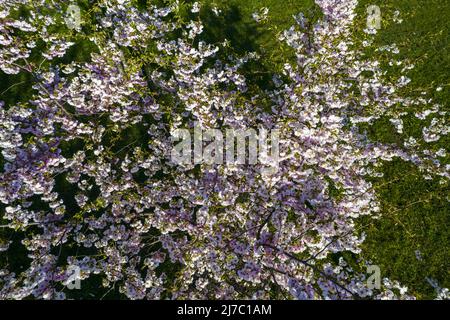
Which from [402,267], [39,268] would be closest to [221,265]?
[39,268]

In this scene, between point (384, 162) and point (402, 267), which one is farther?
point (384, 162)

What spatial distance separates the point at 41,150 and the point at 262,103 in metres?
4.56

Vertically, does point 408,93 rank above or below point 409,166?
above

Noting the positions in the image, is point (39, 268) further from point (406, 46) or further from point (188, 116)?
point (406, 46)

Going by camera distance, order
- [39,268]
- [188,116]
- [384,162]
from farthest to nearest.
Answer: [384,162], [188,116], [39,268]

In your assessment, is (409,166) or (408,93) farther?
(409,166)

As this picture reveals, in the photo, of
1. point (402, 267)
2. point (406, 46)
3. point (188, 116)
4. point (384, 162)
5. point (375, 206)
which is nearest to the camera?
point (375, 206)

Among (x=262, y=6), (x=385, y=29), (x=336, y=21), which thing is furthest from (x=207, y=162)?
(x=385, y=29)

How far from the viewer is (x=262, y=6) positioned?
32.3 feet

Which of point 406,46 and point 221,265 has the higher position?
point 406,46

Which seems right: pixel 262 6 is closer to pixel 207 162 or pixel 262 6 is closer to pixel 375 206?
pixel 207 162

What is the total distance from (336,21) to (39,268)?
7.58 meters
